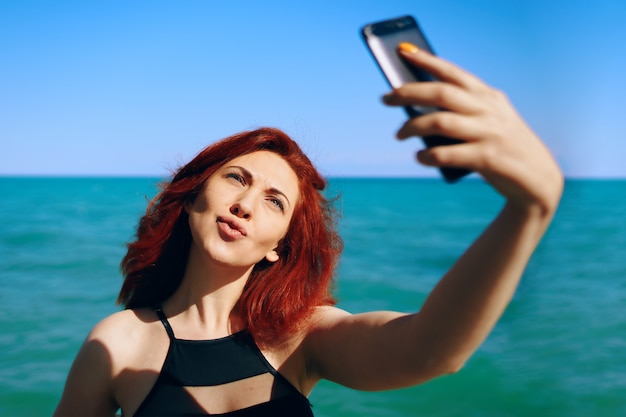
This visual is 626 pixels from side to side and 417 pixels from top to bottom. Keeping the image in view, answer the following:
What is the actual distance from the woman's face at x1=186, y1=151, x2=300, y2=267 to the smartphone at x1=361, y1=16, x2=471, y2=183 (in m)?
1.10

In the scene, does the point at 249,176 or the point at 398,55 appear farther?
the point at 249,176

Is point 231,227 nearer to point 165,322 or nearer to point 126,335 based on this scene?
point 165,322

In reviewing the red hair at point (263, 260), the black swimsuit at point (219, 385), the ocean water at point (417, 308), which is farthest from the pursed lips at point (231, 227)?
the ocean water at point (417, 308)

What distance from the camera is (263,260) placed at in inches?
98.3

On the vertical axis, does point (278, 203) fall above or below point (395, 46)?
below

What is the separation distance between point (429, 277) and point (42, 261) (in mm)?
8200

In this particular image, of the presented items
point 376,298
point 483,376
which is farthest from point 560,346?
point 376,298

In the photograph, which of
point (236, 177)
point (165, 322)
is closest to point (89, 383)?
point (165, 322)

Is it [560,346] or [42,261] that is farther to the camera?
[42,261]

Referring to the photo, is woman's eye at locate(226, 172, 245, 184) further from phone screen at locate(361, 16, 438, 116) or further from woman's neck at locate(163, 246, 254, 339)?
phone screen at locate(361, 16, 438, 116)

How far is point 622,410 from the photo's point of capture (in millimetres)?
6184

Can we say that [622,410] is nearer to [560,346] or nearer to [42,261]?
[560,346]

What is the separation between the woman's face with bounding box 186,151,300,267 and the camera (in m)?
2.19

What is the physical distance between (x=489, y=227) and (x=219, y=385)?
1.32 m
